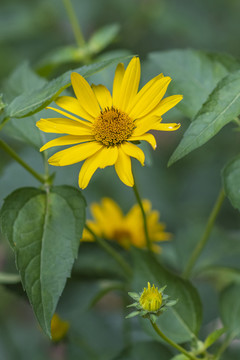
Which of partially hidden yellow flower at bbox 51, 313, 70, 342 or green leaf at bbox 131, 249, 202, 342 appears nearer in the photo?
green leaf at bbox 131, 249, 202, 342

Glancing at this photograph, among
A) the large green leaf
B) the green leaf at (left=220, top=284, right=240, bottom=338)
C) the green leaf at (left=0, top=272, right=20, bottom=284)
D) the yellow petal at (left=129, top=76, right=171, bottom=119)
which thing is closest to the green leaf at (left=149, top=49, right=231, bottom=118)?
the yellow petal at (left=129, top=76, right=171, bottom=119)

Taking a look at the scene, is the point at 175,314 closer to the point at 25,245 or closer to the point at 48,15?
the point at 25,245

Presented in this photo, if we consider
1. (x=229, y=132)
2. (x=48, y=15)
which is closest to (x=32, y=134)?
(x=229, y=132)

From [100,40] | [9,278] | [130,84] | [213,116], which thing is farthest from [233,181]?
[100,40]

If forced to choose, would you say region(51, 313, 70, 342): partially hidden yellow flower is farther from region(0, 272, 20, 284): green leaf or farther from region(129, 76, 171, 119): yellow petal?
region(129, 76, 171, 119): yellow petal

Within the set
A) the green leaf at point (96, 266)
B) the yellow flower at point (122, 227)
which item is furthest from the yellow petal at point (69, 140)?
the yellow flower at point (122, 227)
